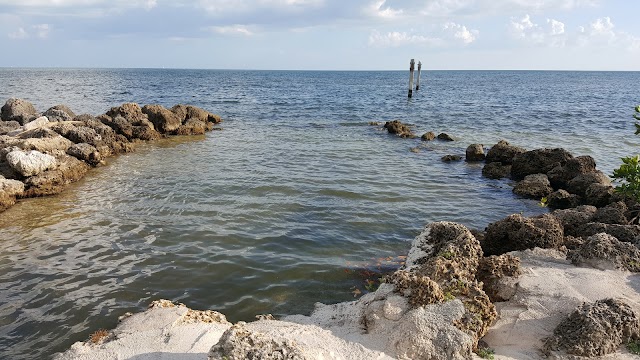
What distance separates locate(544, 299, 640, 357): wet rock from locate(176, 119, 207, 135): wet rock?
23.9 m

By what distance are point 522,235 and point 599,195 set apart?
18.1ft

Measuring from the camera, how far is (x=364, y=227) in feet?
38.9

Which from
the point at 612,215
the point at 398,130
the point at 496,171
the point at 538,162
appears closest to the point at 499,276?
the point at 612,215

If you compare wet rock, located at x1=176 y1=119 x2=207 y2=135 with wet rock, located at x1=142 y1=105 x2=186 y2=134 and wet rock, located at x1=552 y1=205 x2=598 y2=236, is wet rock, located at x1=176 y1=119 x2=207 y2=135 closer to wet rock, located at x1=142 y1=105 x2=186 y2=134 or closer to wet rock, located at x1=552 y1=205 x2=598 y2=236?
wet rock, located at x1=142 y1=105 x2=186 y2=134

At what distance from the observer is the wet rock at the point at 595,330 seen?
5.62 metres

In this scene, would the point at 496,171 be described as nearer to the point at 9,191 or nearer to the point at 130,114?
the point at 9,191

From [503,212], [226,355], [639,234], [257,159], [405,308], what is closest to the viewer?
[226,355]

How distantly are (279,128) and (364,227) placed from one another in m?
19.2

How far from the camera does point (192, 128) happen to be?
1045 inches

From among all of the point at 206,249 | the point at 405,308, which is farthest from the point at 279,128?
the point at 405,308

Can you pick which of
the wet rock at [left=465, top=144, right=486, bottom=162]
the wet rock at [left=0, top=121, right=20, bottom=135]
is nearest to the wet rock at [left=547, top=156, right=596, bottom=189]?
the wet rock at [left=465, top=144, right=486, bottom=162]

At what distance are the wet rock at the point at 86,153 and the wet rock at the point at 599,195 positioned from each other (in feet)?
59.4

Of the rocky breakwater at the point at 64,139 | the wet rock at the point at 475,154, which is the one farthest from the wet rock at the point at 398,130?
the rocky breakwater at the point at 64,139

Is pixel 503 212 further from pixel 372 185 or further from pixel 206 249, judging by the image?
pixel 206 249
